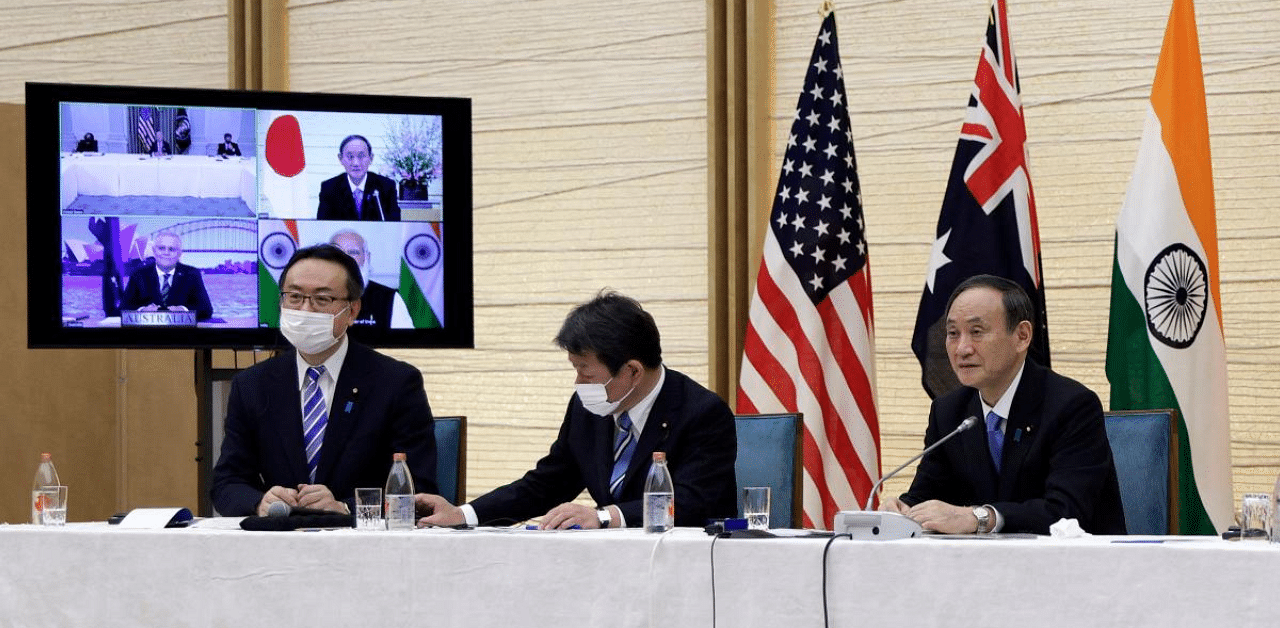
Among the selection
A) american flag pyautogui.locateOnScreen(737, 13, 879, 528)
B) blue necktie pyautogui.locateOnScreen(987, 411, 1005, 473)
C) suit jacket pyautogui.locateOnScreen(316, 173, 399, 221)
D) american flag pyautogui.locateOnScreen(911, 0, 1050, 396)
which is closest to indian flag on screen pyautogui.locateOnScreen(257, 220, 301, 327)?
suit jacket pyautogui.locateOnScreen(316, 173, 399, 221)

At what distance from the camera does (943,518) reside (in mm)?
2920

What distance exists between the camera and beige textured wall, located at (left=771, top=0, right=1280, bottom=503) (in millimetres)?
4941

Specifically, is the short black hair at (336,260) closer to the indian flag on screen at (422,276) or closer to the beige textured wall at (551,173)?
the indian flag on screen at (422,276)

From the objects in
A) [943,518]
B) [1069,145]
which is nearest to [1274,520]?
[943,518]

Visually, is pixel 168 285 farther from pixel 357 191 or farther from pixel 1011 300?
pixel 1011 300

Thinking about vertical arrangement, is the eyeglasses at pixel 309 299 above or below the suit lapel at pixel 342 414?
above

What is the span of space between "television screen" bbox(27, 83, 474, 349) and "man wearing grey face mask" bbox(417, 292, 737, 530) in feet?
3.39

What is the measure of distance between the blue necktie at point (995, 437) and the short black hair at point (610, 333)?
2.65ft

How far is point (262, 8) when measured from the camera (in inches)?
253

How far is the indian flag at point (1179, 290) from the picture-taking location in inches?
175

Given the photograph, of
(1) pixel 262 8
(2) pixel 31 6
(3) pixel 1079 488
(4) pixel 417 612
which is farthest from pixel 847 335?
(2) pixel 31 6

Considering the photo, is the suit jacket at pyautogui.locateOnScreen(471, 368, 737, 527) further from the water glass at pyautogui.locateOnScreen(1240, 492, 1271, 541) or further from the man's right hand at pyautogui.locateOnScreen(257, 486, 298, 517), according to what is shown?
the water glass at pyautogui.locateOnScreen(1240, 492, 1271, 541)

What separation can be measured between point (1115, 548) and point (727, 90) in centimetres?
343

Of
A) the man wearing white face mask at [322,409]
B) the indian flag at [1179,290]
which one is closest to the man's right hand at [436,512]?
the man wearing white face mask at [322,409]
